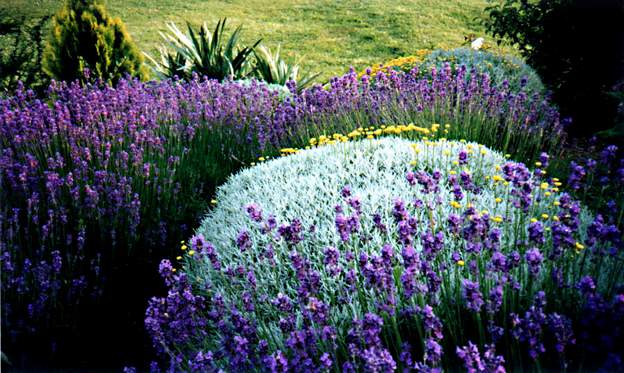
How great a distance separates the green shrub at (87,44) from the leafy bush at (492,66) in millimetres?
3667

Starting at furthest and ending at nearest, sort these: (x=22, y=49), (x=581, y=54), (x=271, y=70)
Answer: (x=22, y=49)
(x=271, y=70)
(x=581, y=54)

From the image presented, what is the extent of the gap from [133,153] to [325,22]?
35.9 ft

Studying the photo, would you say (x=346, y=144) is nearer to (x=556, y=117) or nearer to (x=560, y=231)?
(x=556, y=117)

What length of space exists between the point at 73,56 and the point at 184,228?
Result: 376 cm

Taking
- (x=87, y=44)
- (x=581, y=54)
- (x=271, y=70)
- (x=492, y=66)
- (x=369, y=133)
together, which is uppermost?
(x=581, y=54)

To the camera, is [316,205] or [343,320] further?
[316,205]

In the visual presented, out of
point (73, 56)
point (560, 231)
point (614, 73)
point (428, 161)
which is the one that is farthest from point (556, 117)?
point (73, 56)

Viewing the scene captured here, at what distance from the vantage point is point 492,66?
6.74 meters

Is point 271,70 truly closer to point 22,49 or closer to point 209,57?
point 209,57

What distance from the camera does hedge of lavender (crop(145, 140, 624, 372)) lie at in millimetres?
1781

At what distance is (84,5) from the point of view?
663 cm

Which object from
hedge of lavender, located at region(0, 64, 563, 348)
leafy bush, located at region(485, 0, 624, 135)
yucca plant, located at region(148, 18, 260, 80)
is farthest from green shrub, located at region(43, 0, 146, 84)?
leafy bush, located at region(485, 0, 624, 135)

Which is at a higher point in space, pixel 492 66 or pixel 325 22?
pixel 492 66

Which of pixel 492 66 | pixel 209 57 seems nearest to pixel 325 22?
pixel 209 57
